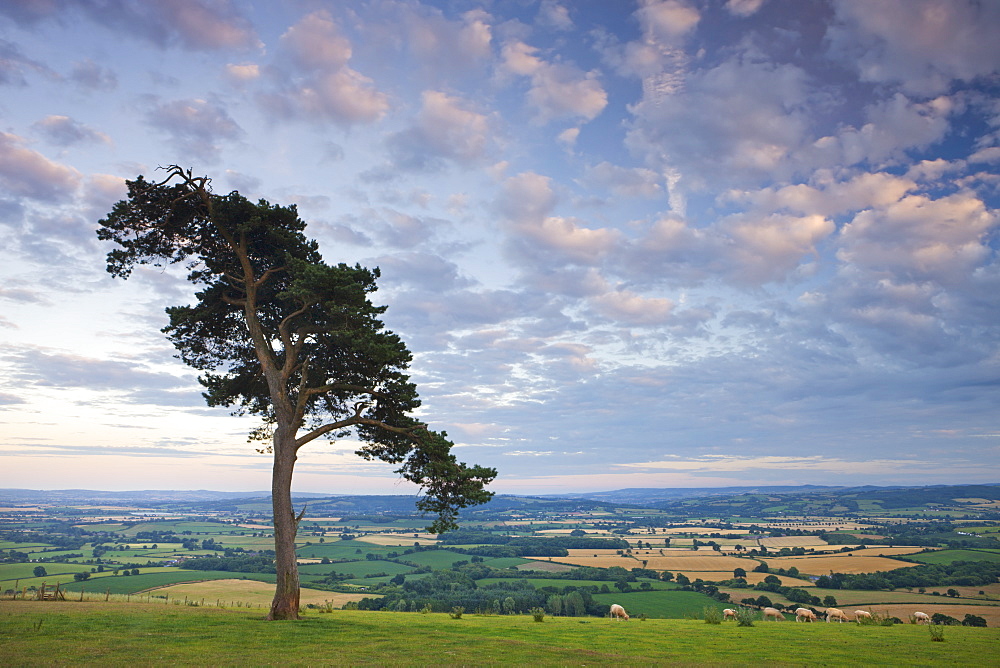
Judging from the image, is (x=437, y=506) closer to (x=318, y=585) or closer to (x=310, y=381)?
(x=310, y=381)

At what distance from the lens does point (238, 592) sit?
172 ft

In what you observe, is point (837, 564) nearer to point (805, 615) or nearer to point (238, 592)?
point (805, 615)

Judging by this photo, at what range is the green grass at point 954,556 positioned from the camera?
82.8m

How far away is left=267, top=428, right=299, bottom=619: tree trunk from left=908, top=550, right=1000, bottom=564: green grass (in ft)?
317

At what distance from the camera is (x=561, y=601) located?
54562mm

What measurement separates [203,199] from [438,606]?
44159mm

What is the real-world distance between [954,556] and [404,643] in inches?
4302

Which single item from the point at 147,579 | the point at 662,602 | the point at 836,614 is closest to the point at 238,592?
the point at 147,579

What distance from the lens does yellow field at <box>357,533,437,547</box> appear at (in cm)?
12756

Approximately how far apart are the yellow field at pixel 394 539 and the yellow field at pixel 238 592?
6483cm

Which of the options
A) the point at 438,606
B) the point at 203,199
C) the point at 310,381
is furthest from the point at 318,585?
the point at 203,199

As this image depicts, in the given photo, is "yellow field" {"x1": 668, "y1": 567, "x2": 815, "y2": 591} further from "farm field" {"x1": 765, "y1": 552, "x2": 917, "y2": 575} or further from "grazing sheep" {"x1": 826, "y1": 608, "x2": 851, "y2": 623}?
"grazing sheep" {"x1": 826, "y1": 608, "x2": 851, "y2": 623}

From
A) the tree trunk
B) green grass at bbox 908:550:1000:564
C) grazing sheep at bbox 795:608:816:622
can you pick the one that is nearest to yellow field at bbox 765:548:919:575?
green grass at bbox 908:550:1000:564

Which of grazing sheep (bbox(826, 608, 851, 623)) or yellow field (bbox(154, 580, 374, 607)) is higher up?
grazing sheep (bbox(826, 608, 851, 623))
